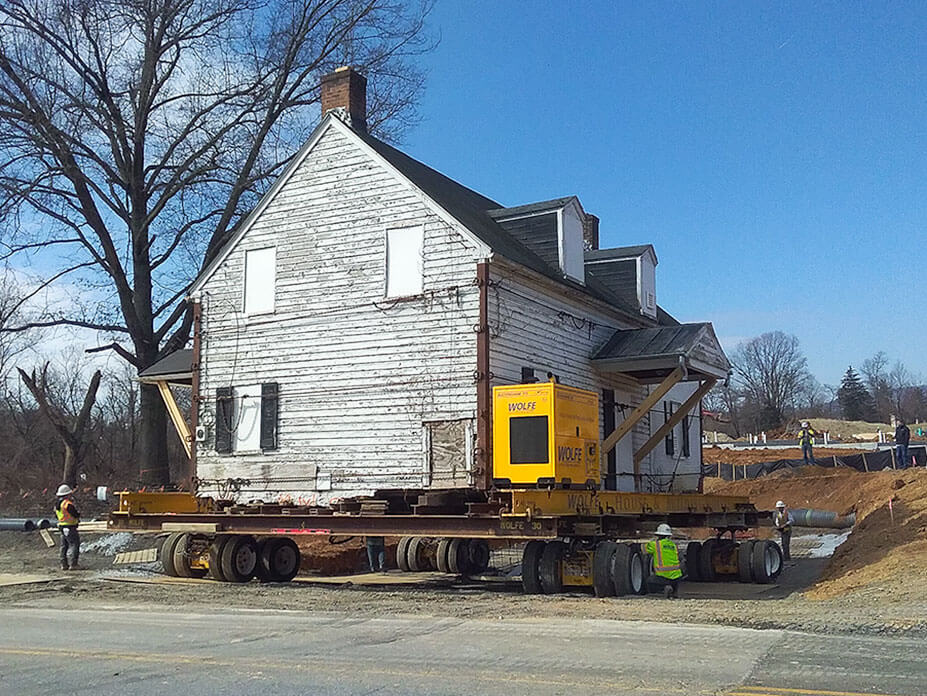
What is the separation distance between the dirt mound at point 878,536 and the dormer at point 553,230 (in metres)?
8.68

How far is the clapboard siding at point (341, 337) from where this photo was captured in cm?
1978

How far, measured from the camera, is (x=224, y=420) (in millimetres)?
22594

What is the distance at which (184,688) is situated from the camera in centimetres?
809

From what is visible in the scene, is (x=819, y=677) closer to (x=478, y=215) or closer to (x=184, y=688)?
(x=184, y=688)

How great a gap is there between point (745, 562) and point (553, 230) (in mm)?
8649

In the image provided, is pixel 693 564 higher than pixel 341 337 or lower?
lower

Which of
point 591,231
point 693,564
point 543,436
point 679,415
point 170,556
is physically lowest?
point 693,564

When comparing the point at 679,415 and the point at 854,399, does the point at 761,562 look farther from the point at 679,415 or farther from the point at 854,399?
the point at 854,399

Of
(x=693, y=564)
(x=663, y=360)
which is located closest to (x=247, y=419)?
(x=663, y=360)

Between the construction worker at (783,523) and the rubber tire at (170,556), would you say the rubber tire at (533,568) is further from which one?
the construction worker at (783,523)

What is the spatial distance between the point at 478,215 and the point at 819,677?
1643cm

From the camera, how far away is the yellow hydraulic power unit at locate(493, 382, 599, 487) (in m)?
16.2

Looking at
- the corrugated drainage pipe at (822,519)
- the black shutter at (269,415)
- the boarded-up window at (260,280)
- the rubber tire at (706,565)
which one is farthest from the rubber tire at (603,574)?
the corrugated drainage pipe at (822,519)

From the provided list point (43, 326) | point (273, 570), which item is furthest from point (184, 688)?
point (43, 326)
